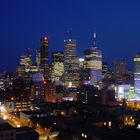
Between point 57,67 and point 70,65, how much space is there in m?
2.53

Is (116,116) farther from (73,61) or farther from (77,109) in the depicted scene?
(73,61)

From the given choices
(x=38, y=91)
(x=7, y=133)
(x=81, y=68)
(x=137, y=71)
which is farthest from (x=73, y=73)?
(x=7, y=133)

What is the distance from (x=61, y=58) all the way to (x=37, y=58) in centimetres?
720

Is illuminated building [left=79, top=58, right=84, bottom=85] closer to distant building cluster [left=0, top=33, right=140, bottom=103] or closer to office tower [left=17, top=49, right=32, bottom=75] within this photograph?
distant building cluster [left=0, top=33, right=140, bottom=103]

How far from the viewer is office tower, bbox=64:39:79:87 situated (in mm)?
53531

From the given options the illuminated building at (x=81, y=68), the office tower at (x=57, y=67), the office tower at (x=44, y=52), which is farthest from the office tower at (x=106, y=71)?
the office tower at (x=44, y=52)

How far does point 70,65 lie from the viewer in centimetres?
5988

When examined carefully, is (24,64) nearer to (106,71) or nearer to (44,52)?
(44,52)

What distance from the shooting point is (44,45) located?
6178cm

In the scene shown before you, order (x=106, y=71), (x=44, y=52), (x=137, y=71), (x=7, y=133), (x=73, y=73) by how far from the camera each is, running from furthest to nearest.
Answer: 1. (x=106, y=71)
2. (x=44, y=52)
3. (x=73, y=73)
4. (x=137, y=71)
5. (x=7, y=133)

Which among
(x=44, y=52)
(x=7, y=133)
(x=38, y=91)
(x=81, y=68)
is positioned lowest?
(x=7, y=133)

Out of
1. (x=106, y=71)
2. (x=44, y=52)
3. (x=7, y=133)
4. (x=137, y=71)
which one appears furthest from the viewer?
(x=106, y=71)

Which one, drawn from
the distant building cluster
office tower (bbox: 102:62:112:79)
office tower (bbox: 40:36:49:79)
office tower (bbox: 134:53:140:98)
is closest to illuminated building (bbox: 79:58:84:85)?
the distant building cluster

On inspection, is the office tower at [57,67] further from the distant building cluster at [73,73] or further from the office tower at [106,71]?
the office tower at [106,71]
